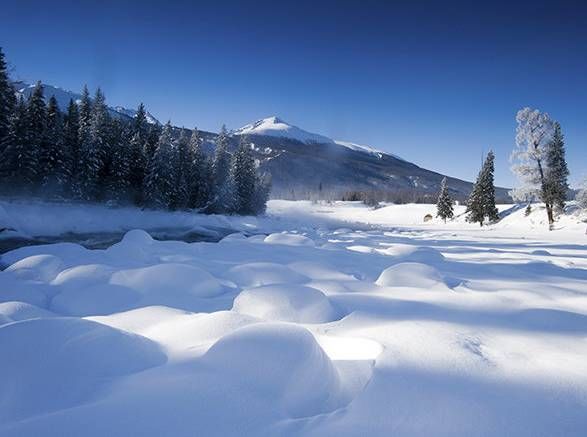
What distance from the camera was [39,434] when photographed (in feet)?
5.49

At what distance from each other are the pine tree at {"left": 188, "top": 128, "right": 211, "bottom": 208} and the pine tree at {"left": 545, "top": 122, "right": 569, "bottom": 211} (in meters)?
33.9

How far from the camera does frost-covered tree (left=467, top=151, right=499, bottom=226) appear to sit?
44656mm

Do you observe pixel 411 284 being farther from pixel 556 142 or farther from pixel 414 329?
pixel 556 142

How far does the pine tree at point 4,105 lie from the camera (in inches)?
1061

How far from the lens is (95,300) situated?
4.79m

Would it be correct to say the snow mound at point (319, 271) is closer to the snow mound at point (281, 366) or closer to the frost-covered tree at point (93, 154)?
the snow mound at point (281, 366)

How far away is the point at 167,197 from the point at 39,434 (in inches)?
1434

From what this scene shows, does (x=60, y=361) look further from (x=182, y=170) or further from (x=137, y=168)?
(x=182, y=170)

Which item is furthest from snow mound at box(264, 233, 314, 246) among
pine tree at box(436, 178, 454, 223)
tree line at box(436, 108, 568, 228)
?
pine tree at box(436, 178, 454, 223)

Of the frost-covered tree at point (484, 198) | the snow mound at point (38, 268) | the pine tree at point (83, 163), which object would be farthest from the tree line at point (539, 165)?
the pine tree at point (83, 163)

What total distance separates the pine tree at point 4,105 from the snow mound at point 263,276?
30.4 m

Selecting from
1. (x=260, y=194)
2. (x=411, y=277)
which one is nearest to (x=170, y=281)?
(x=411, y=277)

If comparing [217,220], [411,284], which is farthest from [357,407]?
[217,220]

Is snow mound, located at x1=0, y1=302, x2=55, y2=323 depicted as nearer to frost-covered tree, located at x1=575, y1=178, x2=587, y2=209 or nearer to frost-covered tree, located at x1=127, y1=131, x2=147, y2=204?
frost-covered tree, located at x1=575, y1=178, x2=587, y2=209
